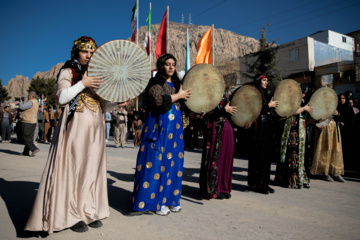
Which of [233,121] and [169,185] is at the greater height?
[233,121]

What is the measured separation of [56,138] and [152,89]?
1193 mm

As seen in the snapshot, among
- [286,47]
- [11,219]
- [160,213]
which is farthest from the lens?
[286,47]

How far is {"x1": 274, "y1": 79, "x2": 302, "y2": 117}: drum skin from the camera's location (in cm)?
473

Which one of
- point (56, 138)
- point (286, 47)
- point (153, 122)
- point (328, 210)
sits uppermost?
point (286, 47)

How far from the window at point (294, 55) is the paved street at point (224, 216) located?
26392mm

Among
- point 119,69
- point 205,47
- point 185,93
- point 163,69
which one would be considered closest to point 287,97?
point 185,93

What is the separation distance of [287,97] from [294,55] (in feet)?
88.5

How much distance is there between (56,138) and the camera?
102 inches

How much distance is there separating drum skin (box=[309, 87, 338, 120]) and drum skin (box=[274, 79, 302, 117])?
0.58 metres

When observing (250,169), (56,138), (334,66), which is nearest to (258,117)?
(250,169)

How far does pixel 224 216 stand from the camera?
3.16 meters

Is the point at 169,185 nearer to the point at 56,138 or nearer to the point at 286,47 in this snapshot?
the point at 56,138

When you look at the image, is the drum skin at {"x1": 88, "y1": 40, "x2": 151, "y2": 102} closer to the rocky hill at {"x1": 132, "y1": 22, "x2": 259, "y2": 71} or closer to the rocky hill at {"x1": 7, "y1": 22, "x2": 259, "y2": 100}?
the rocky hill at {"x1": 7, "y1": 22, "x2": 259, "y2": 100}

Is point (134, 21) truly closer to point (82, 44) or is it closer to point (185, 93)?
point (185, 93)
